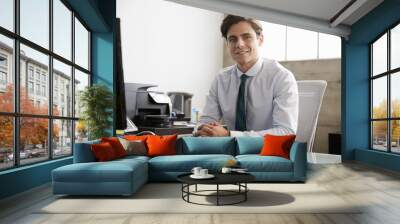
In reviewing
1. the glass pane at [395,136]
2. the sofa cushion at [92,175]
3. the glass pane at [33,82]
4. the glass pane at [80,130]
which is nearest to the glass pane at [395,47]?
the glass pane at [395,136]

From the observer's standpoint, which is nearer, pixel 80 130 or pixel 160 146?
pixel 160 146

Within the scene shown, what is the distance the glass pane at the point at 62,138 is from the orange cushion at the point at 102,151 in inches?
48.9

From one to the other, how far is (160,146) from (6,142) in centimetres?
212

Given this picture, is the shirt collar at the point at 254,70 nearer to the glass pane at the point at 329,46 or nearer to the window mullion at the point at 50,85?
the window mullion at the point at 50,85

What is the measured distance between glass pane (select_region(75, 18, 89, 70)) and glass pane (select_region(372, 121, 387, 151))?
606cm

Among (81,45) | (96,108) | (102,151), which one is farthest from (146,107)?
(102,151)

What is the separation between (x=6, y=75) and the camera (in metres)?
4.32

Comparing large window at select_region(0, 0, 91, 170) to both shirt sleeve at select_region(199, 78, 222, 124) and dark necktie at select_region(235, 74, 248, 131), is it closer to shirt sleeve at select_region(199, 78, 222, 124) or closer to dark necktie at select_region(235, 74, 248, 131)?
shirt sleeve at select_region(199, 78, 222, 124)

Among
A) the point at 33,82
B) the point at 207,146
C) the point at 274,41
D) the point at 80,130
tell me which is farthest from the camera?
the point at 274,41

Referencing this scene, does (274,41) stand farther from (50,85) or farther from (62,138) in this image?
(50,85)

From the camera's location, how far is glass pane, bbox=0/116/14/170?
423cm

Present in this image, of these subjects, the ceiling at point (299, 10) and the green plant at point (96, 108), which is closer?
the green plant at point (96, 108)

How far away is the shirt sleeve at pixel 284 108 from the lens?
278 inches

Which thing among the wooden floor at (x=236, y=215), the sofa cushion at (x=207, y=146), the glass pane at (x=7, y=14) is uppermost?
the glass pane at (x=7, y=14)
